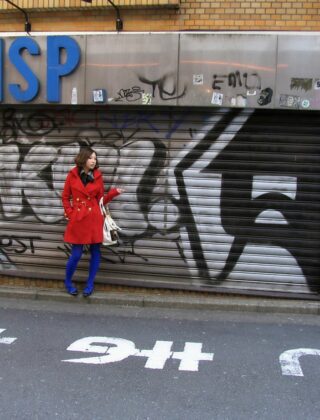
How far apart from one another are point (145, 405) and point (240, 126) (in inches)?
150

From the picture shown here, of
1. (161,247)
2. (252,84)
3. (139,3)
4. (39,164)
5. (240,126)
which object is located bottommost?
(161,247)

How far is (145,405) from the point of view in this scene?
360 cm

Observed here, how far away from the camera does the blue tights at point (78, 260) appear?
6.21 metres

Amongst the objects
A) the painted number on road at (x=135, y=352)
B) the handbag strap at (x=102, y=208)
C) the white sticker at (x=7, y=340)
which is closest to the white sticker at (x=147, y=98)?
the handbag strap at (x=102, y=208)

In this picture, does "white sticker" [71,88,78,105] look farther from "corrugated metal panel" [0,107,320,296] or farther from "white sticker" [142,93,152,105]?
"white sticker" [142,93,152,105]

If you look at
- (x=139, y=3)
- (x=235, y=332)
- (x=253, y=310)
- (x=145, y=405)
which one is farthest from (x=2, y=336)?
(x=139, y=3)

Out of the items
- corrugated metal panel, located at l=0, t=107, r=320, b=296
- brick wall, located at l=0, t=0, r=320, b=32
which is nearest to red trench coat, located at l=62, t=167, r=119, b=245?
corrugated metal panel, located at l=0, t=107, r=320, b=296

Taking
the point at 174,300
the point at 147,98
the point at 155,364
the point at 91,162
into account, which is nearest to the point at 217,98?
the point at 147,98

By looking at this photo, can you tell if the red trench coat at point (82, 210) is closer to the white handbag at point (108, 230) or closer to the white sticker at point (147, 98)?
the white handbag at point (108, 230)

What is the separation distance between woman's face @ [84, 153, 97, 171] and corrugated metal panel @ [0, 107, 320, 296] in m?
0.54

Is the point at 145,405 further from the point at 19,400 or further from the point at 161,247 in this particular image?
the point at 161,247

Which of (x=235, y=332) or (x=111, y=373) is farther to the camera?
(x=235, y=332)

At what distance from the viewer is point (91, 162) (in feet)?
20.0

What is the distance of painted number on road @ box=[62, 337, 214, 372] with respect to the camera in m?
4.39
